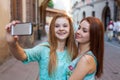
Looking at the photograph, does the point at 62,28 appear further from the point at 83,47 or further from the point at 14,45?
the point at 14,45

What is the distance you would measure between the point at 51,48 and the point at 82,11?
46269mm

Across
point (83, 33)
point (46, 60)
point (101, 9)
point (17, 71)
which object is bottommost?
point (17, 71)

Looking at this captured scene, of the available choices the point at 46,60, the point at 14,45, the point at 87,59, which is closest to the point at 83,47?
the point at 87,59

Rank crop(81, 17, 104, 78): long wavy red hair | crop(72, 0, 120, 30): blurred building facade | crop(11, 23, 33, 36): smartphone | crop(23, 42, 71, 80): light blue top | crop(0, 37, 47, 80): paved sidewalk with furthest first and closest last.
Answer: crop(72, 0, 120, 30): blurred building facade, crop(0, 37, 47, 80): paved sidewalk, crop(23, 42, 71, 80): light blue top, crop(81, 17, 104, 78): long wavy red hair, crop(11, 23, 33, 36): smartphone

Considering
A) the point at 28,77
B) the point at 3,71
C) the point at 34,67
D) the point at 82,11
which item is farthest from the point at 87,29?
the point at 82,11

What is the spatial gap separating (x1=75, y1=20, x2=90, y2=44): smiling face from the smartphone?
1.46ft

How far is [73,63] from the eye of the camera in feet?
7.72

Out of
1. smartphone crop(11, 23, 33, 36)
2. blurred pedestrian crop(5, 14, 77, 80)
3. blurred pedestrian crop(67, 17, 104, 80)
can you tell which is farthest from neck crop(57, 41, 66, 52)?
smartphone crop(11, 23, 33, 36)

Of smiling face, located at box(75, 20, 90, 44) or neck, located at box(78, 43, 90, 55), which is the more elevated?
smiling face, located at box(75, 20, 90, 44)

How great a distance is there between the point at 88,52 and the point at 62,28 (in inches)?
13.2

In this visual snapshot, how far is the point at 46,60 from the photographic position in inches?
101

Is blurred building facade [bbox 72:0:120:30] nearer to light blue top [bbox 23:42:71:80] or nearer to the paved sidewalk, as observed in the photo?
the paved sidewalk

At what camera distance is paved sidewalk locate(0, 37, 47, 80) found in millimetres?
8051

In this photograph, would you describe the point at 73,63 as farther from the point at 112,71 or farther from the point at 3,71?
the point at 112,71
